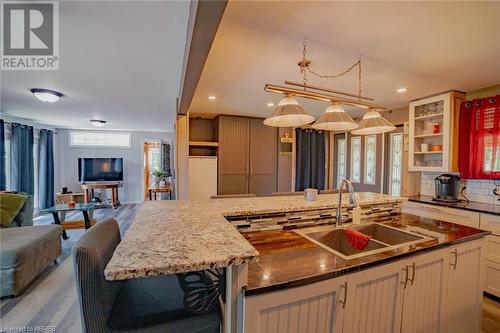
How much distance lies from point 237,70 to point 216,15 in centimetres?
130

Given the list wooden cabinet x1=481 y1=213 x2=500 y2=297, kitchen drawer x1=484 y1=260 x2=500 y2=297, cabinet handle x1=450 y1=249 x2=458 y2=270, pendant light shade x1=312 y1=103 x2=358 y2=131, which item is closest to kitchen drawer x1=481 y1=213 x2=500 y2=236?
wooden cabinet x1=481 y1=213 x2=500 y2=297

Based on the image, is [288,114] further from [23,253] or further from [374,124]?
[23,253]

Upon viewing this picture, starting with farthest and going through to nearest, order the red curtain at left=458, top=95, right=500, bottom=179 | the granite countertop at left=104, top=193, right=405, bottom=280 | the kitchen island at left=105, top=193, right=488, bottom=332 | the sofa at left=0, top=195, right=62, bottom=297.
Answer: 1. the red curtain at left=458, top=95, right=500, bottom=179
2. the sofa at left=0, top=195, right=62, bottom=297
3. the kitchen island at left=105, top=193, right=488, bottom=332
4. the granite countertop at left=104, top=193, right=405, bottom=280

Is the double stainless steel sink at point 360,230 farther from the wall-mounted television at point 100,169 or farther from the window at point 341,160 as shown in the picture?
the wall-mounted television at point 100,169

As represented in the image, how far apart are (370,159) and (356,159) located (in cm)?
33

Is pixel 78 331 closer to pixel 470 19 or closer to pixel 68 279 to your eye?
pixel 68 279

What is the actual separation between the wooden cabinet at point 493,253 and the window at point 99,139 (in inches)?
318

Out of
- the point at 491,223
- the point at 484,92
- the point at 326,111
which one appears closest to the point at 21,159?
the point at 326,111

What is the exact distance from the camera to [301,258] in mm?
1232

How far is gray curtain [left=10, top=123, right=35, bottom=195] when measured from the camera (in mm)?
4812

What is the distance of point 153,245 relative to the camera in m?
0.99

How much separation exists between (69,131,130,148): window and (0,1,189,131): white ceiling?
8.02ft

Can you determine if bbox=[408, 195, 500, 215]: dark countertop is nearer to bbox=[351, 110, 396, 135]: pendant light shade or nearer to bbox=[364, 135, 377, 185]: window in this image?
bbox=[364, 135, 377, 185]: window

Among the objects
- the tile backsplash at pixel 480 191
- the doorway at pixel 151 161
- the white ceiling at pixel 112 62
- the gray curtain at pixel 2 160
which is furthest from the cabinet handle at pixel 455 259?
the doorway at pixel 151 161
